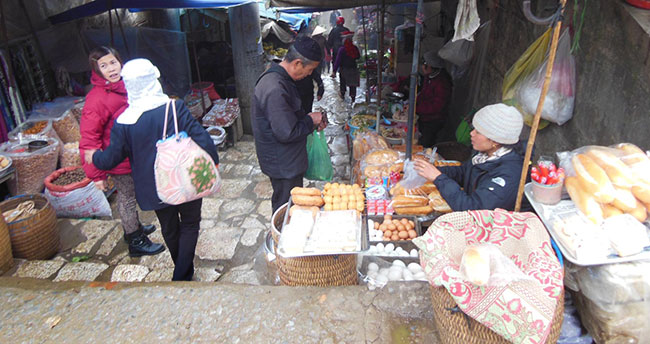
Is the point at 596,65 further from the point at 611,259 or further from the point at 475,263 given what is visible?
the point at 475,263

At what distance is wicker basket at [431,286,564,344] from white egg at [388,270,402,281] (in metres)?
0.83

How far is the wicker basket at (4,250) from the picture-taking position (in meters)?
3.51

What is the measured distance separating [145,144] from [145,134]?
0.08 metres

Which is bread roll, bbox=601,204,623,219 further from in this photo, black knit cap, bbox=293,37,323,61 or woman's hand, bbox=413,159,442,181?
black knit cap, bbox=293,37,323,61

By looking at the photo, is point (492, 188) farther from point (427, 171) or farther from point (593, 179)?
point (593, 179)

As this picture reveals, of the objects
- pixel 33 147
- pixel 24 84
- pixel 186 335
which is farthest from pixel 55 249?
pixel 24 84

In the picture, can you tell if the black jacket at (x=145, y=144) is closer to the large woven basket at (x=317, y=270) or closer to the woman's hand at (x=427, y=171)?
the large woven basket at (x=317, y=270)

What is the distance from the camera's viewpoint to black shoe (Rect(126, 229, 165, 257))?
4.26m

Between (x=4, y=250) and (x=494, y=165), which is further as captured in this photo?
(x=4, y=250)

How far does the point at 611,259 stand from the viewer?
1.70m

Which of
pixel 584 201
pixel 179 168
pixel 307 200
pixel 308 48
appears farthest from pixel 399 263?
pixel 308 48

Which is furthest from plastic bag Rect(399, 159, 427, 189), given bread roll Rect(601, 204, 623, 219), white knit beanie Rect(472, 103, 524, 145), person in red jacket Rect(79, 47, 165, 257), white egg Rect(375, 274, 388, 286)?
person in red jacket Rect(79, 47, 165, 257)

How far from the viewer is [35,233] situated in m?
4.08

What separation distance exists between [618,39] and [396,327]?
8.69ft
